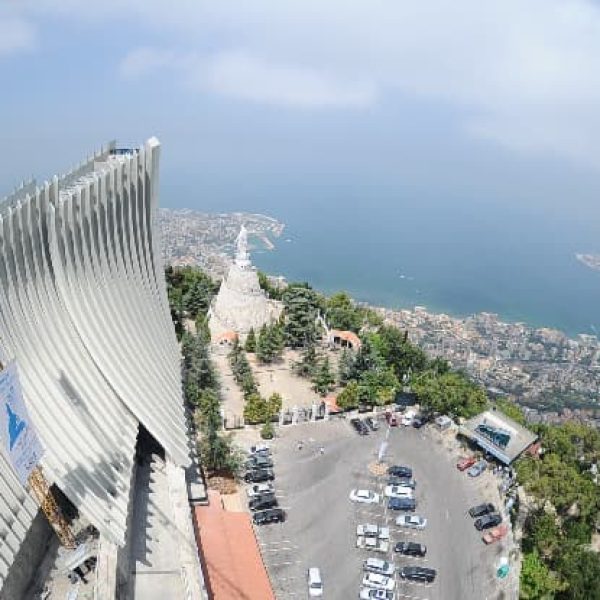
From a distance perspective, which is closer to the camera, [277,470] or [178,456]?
[178,456]

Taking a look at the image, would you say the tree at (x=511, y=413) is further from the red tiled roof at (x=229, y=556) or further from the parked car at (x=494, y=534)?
the red tiled roof at (x=229, y=556)

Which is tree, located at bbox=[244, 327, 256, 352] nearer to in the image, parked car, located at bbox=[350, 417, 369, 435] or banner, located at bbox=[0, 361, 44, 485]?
parked car, located at bbox=[350, 417, 369, 435]

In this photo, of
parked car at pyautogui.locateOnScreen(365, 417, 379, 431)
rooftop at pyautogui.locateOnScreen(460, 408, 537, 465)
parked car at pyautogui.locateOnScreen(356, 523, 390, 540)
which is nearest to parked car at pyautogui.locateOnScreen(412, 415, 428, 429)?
parked car at pyautogui.locateOnScreen(365, 417, 379, 431)

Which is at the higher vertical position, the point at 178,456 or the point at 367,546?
the point at 178,456

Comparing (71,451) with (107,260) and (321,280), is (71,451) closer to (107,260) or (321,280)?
(107,260)

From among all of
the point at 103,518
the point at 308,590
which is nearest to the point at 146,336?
the point at 103,518

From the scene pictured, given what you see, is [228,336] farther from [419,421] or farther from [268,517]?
[268,517]
